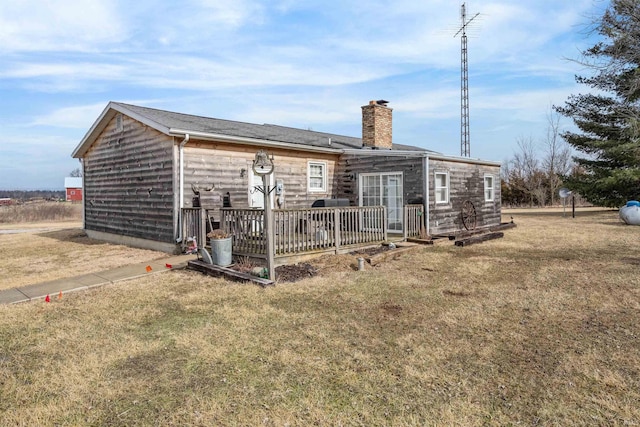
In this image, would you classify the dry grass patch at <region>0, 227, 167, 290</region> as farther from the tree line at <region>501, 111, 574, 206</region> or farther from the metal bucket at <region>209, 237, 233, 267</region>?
the tree line at <region>501, 111, 574, 206</region>

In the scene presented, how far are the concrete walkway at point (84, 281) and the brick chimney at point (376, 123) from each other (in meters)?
8.92

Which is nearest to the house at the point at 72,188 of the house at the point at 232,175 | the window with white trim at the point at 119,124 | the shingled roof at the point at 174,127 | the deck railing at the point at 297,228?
the house at the point at 232,175

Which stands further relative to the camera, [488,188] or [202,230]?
[488,188]

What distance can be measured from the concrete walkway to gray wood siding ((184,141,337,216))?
7.76 ft

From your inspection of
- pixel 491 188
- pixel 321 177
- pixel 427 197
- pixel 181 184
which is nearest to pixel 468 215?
pixel 491 188

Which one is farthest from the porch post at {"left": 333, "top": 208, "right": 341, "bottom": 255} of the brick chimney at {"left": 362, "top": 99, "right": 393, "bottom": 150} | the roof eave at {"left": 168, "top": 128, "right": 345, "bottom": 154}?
the brick chimney at {"left": 362, "top": 99, "right": 393, "bottom": 150}

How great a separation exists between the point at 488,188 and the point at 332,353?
14.0 m

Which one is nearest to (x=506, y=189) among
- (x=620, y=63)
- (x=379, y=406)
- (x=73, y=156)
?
(x=620, y=63)

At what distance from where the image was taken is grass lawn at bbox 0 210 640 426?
2.81m

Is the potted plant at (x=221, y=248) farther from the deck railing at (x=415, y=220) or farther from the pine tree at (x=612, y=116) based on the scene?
the pine tree at (x=612, y=116)

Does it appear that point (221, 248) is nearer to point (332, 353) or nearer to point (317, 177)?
point (332, 353)

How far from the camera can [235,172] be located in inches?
446

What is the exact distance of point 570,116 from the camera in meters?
24.9

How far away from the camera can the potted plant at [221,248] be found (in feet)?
25.5
